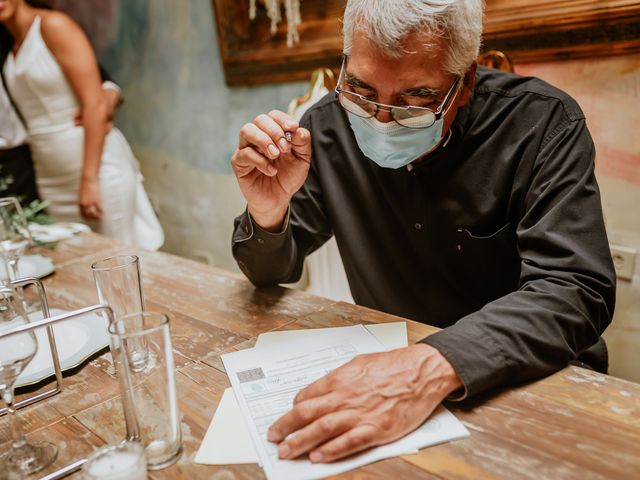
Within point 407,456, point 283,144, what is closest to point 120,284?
point 283,144

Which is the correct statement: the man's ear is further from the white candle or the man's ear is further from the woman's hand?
the woman's hand

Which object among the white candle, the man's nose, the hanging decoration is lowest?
the white candle

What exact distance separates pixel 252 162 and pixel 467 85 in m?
0.50

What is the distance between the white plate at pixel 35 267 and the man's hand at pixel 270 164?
23.1 inches

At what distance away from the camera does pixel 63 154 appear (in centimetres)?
253

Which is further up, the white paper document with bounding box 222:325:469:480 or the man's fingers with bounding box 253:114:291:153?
the man's fingers with bounding box 253:114:291:153

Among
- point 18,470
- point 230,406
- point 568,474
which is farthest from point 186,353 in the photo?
point 568,474

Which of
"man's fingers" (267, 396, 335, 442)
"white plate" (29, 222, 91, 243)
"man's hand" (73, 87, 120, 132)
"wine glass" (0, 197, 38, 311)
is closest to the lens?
"man's fingers" (267, 396, 335, 442)

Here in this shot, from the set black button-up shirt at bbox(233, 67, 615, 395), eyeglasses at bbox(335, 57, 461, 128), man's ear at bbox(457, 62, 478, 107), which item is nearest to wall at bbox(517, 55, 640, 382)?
black button-up shirt at bbox(233, 67, 615, 395)

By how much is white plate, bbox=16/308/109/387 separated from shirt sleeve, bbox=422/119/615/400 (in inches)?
→ 23.1

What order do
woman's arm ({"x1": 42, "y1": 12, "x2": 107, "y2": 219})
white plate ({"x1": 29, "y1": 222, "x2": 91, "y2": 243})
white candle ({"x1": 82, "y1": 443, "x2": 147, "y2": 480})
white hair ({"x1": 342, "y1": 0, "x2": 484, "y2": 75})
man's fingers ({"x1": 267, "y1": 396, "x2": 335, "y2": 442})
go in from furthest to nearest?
1. woman's arm ({"x1": 42, "y1": 12, "x2": 107, "y2": 219})
2. white plate ({"x1": 29, "y1": 222, "x2": 91, "y2": 243})
3. white hair ({"x1": 342, "y1": 0, "x2": 484, "y2": 75})
4. man's fingers ({"x1": 267, "y1": 396, "x2": 335, "y2": 442})
5. white candle ({"x1": 82, "y1": 443, "x2": 147, "y2": 480})

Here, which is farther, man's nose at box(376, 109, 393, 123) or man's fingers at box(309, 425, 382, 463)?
man's nose at box(376, 109, 393, 123)

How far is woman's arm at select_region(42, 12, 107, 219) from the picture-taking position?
226 cm

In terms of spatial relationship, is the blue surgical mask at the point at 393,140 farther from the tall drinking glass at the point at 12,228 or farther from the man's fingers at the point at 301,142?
the tall drinking glass at the point at 12,228
